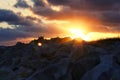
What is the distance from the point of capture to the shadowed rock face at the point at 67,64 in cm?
1506

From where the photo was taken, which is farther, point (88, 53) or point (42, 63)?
point (42, 63)

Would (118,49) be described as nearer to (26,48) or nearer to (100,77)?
(100,77)

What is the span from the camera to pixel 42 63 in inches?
779

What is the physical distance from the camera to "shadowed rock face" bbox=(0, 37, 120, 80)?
49.4ft

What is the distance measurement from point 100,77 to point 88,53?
346 centimetres

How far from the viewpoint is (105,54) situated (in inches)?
679

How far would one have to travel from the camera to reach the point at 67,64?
16.7 m

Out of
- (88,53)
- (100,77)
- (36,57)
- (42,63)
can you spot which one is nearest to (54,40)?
(36,57)

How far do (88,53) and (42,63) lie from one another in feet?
9.85

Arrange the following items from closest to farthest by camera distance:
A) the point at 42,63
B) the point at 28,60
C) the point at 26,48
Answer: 1. the point at 42,63
2. the point at 28,60
3. the point at 26,48

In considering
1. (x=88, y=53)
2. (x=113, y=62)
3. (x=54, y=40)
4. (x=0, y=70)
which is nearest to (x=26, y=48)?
(x=54, y=40)

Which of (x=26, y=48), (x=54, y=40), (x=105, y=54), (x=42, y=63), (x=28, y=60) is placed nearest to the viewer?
(x=105, y=54)

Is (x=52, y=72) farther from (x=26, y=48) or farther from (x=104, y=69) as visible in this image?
(x=26, y=48)

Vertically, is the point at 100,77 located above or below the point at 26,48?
below
